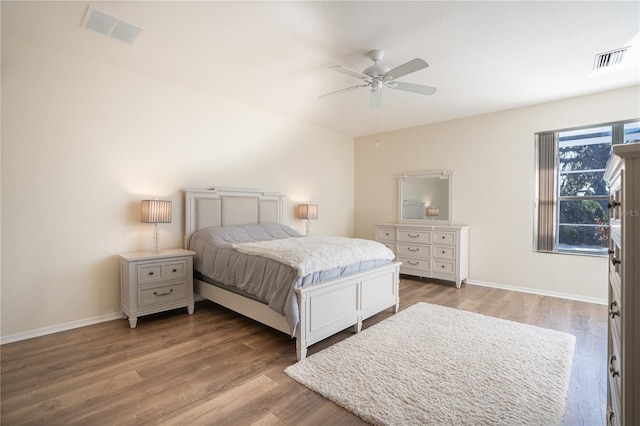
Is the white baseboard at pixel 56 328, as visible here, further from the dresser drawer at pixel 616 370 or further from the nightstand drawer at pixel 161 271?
the dresser drawer at pixel 616 370

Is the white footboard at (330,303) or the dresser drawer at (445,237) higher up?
the dresser drawer at (445,237)

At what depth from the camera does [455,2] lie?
7.35ft

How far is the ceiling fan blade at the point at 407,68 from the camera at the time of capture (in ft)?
8.30

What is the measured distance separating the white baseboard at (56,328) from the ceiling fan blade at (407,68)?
3.82 metres

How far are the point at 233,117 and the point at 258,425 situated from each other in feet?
12.6

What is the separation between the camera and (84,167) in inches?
124

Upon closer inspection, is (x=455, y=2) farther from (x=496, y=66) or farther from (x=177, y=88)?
(x=177, y=88)

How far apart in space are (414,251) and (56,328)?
4761mm

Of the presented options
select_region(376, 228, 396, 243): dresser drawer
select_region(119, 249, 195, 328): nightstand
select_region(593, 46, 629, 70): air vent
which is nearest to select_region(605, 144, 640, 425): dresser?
select_region(593, 46, 629, 70): air vent

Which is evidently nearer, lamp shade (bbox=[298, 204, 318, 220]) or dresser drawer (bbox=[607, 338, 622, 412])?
dresser drawer (bbox=[607, 338, 622, 412])

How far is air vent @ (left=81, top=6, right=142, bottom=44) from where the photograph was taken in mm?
2434

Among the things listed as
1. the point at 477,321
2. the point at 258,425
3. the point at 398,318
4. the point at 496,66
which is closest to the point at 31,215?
the point at 258,425

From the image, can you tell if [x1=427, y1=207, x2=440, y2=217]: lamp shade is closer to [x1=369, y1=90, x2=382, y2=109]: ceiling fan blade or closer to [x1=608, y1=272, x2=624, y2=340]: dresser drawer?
[x1=369, y1=90, x2=382, y2=109]: ceiling fan blade

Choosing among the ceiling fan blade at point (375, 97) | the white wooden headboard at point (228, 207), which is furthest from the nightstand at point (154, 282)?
the ceiling fan blade at point (375, 97)
